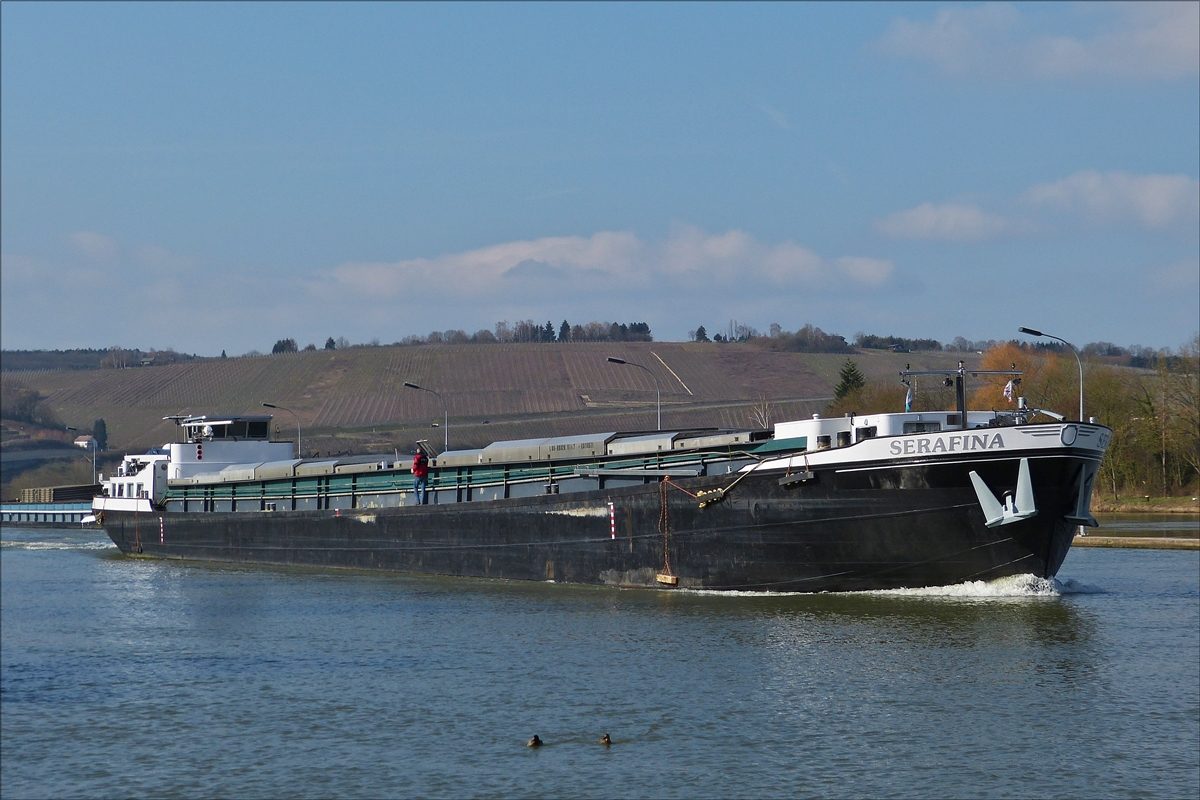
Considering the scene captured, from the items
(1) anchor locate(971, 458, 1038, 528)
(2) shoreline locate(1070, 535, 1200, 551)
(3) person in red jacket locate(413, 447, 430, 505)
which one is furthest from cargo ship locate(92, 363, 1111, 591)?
(2) shoreline locate(1070, 535, 1200, 551)

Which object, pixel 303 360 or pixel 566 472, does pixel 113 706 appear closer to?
pixel 566 472

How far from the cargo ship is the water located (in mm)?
988

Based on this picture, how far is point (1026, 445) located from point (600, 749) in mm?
14750

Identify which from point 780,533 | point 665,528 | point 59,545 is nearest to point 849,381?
point 59,545

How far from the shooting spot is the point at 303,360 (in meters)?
145

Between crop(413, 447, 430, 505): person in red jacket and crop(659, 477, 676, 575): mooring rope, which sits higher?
crop(413, 447, 430, 505): person in red jacket

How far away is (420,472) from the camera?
1642 inches

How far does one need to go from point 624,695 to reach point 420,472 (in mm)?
22075

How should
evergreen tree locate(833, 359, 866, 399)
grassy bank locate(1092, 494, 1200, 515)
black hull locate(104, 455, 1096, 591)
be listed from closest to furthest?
black hull locate(104, 455, 1096, 591) < grassy bank locate(1092, 494, 1200, 515) < evergreen tree locate(833, 359, 866, 399)

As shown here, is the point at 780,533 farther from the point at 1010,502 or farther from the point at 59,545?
the point at 59,545

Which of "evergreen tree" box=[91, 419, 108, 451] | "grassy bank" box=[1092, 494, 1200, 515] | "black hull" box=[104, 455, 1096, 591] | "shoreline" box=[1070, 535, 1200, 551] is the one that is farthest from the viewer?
"evergreen tree" box=[91, 419, 108, 451]

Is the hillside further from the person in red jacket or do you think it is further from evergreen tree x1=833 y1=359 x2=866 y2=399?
the person in red jacket

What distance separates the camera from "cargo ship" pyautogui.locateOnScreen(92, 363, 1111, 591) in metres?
28.2

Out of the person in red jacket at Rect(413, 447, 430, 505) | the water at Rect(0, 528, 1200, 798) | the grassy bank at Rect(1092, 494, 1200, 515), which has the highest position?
the person in red jacket at Rect(413, 447, 430, 505)
